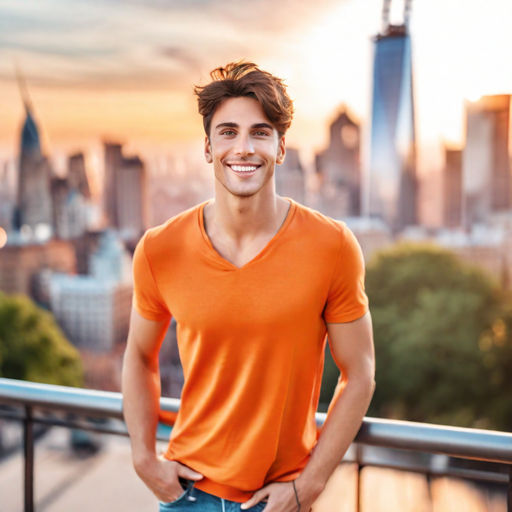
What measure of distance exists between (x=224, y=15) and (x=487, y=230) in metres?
17.4

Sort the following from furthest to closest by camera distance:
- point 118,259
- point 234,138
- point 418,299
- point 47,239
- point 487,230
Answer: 1. point 47,239
2. point 118,259
3. point 487,230
4. point 418,299
5. point 234,138

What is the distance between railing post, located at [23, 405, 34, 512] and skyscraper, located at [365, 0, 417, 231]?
3451cm

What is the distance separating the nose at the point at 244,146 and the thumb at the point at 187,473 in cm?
60

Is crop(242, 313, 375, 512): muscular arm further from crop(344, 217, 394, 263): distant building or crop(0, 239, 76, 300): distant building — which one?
crop(0, 239, 76, 300): distant building

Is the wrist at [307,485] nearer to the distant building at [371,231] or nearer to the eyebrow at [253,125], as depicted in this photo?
the eyebrow at [253,125]

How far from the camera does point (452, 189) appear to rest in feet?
113

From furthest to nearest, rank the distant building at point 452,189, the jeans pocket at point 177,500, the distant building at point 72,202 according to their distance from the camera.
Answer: the distant building at point 72,202 → the distant building at point 452,189 → the jeans pocket at point 177,500

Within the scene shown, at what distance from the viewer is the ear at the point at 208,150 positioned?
1.16m

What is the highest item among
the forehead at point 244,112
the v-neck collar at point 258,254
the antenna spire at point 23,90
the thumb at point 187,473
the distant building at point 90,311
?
the antenna spire at point 23,90

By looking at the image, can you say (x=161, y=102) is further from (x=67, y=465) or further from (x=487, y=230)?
(x=67, y=465)

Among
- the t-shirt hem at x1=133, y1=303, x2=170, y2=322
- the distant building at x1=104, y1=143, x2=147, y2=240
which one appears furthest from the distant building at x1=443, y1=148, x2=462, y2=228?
the t-shirt hem at x1=133, y1=303, x2=170, y2=322

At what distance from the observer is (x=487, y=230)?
95.2 feet

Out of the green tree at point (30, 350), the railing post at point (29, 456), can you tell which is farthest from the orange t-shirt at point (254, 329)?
the green tree at point (30, 350)

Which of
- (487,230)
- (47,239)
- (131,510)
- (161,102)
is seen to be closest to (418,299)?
(131,510)
